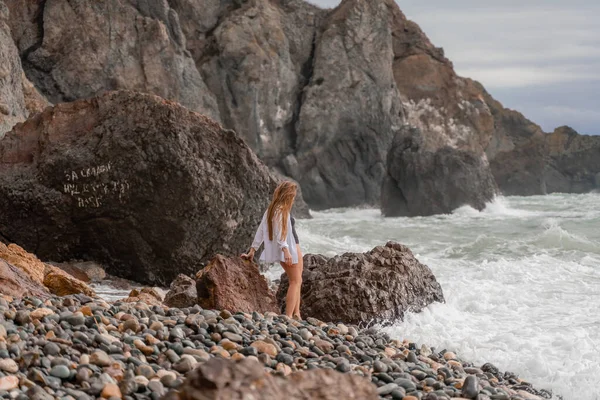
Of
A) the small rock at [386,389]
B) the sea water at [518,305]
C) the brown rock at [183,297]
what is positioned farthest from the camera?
the brown rock at [183,297]

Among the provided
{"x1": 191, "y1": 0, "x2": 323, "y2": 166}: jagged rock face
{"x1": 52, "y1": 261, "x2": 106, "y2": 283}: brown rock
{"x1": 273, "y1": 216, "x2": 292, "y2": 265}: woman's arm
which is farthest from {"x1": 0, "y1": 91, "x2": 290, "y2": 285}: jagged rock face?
{"x1": 191, "y1": 0, "x2": 323, "y2": 166}: jagged rock face

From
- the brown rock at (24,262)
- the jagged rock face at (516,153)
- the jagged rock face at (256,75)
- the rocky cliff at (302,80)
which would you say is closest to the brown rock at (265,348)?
the brown rock at (24,262)

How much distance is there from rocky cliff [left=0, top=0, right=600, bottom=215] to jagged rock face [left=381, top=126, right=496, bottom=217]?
0.06m

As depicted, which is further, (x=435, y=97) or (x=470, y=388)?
(x=435, y=97)

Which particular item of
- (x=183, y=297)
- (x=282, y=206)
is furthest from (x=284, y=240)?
(x=183, y=297)

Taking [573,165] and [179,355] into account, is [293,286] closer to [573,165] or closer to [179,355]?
[179,355]

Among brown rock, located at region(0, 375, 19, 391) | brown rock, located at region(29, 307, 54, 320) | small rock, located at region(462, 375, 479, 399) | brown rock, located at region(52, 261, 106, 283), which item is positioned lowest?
small rock, located at region(462, 375, 479, 399)

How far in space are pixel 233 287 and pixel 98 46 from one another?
76.7 ft

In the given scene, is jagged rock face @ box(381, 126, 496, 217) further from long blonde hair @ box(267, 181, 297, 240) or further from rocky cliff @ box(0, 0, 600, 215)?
long blonde hair @ box(267, 181, 297, 240)

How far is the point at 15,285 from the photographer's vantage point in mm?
5941

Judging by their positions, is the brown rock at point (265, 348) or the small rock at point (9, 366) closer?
the small rock at point (9, 366)

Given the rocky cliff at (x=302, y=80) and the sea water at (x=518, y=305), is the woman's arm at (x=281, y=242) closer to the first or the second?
the sea water at (x=518, y=305)

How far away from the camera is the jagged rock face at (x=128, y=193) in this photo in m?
10.3

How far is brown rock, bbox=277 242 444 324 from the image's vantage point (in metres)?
7.98
